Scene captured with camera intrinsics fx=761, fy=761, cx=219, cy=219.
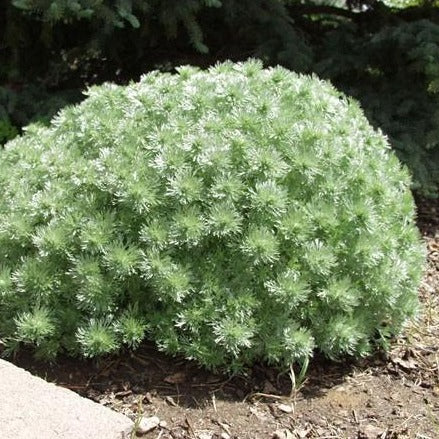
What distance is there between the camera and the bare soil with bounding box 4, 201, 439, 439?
2.88m

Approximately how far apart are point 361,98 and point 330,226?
77.2 inches

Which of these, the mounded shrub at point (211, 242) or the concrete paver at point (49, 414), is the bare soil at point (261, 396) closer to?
the mounded shrub at point (211, 242)

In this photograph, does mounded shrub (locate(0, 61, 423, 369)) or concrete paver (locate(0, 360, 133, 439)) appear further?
mounded shrub (locate(0, 61, 423, 369))

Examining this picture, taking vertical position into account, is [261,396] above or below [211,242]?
below

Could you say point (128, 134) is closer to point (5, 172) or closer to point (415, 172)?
point (5, 172)

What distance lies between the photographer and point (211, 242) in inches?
118

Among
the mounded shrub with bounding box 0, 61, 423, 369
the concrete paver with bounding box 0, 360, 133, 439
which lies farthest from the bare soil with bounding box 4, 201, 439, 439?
the concrete paver with bounding box 0, 360, 133, 439

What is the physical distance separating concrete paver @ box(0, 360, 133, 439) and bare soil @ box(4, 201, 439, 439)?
0.23 metres

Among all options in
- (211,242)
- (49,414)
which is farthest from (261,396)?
(49,414)

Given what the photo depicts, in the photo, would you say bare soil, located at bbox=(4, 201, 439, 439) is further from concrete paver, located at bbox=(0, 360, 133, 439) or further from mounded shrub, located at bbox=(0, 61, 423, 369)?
concrete paver, located at bbox=(0, 360, 133, 439)

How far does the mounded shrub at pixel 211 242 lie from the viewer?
2898 millimetres

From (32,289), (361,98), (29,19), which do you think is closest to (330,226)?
(32,289)

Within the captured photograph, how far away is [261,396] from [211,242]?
64 centimetres

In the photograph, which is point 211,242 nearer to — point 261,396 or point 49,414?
point 261,396
